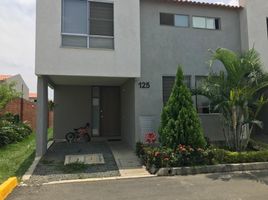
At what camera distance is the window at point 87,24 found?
966 cm

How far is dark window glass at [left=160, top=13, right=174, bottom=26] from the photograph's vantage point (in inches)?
443

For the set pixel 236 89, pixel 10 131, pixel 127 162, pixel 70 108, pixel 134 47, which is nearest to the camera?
pixel 127 162

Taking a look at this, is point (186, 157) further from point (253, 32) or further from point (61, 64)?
point (253, 32)

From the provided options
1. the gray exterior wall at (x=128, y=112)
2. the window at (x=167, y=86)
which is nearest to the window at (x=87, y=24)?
the gray exterior wall at (x=128, y=112)

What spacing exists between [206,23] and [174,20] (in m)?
1.48

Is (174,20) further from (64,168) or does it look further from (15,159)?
(15,159)

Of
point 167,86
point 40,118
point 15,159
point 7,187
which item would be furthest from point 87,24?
point 7,187

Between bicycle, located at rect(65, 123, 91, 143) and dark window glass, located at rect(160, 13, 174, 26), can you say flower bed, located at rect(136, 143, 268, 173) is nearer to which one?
bicycle, located at rect(65, 123, 91, 143)

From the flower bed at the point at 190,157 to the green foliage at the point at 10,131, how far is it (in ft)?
22.4

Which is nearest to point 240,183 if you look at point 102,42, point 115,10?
point 102,42

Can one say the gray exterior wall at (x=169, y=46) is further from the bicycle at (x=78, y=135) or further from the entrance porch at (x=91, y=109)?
the bicycle at (x=78, y=135)

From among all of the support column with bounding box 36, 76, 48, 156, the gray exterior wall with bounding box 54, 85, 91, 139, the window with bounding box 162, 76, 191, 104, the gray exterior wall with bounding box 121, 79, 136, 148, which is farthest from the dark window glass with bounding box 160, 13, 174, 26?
the support column with bounding box 36, 76, 48, 156

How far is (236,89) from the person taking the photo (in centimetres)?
940

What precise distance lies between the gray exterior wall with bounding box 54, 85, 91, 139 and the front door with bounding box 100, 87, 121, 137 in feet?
2.37
